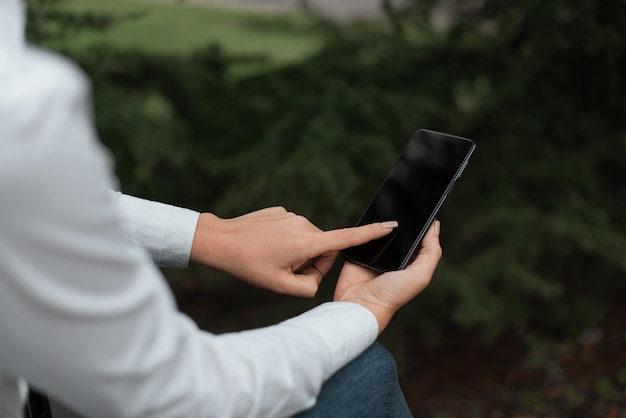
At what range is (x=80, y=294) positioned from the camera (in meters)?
0.69

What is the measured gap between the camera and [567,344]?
110 inches

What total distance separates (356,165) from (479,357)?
1.34m

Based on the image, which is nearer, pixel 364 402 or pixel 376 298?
pixel 364 402

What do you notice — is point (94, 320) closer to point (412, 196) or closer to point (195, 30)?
point (412, 196)

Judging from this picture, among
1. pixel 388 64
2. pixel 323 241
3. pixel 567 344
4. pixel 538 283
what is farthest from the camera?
pixel 388 64

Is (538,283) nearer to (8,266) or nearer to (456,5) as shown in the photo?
(456,5)

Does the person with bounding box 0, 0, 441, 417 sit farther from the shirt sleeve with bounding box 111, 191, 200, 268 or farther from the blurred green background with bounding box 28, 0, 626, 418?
the blurred green background with bounding box 28, 0, 626, 418

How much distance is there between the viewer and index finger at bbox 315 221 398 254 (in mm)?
1389

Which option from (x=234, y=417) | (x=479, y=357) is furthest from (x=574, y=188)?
(x=234, y=417)

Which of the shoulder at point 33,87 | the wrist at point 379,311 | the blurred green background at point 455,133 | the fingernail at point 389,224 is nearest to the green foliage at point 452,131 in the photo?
the blurred green background at point 455,133

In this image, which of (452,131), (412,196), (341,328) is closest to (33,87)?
(341,328)

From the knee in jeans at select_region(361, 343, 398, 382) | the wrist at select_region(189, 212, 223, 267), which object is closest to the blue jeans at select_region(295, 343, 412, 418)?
the knee in jeans at select_region(361, 343, 398, 382)

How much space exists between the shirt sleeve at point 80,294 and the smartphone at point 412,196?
1.91ft

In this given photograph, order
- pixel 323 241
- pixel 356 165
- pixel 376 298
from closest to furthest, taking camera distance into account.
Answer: pixel 376 298 → pixel 323 241 → pixel 356 165
